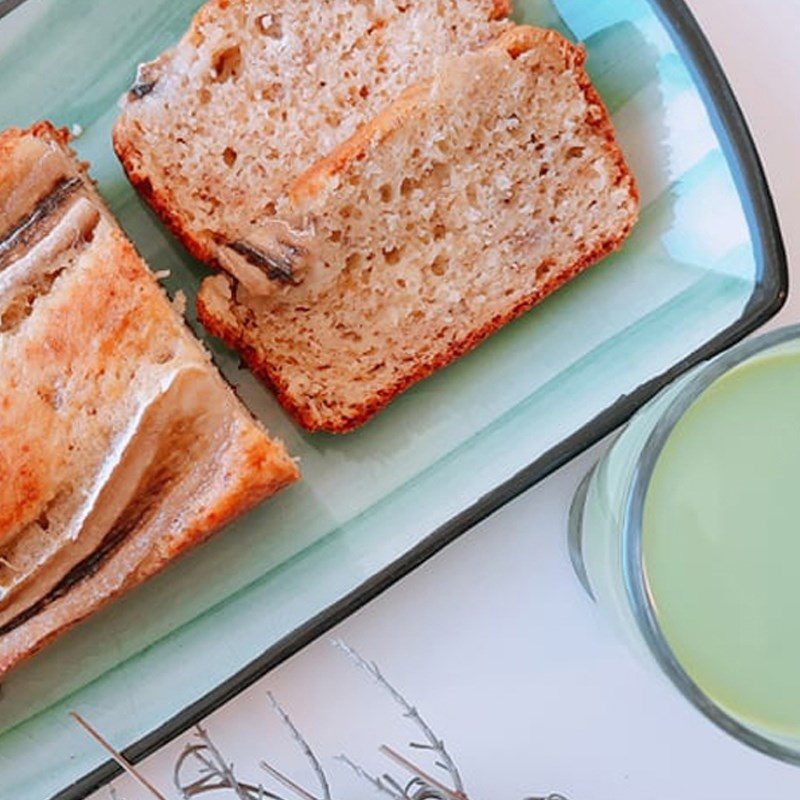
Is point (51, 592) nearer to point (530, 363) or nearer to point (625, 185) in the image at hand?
point (530, 363)

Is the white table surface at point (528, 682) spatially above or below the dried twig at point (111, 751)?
below

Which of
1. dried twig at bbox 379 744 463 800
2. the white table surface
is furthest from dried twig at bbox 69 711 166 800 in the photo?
dried twig at bbox 379 744 463 800

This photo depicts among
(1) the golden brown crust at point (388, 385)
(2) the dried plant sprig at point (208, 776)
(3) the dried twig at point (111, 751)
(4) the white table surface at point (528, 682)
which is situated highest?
(1) the golden brown crust at point (388, 385)

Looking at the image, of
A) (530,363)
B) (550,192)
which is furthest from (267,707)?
(550,192)

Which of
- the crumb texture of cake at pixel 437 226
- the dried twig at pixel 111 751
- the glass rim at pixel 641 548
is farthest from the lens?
the crumb texture of cake at pixel 437 226

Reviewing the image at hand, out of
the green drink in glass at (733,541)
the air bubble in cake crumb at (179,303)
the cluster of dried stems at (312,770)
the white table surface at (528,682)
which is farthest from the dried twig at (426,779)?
the air bubble in cake crumb at (179,303)

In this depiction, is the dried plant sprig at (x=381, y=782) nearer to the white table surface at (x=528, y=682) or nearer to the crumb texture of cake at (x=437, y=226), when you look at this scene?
the white table surface at (x=528, y=682)
